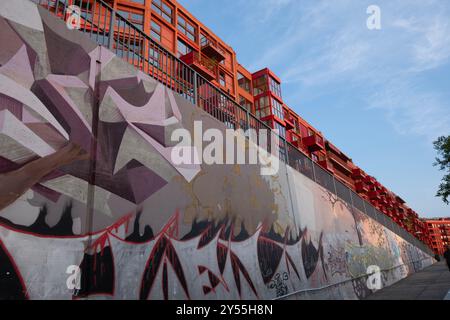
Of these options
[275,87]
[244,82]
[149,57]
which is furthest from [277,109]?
[149,57]

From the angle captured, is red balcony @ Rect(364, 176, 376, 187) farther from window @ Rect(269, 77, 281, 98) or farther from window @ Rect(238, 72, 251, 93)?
window @ Rect(238, 72, 251, 93)

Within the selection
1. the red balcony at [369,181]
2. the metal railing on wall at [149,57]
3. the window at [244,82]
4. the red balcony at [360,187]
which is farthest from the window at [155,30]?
the red balcony at [369,181]

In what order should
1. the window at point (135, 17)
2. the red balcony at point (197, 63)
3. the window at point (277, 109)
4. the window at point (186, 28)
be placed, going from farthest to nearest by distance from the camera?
the window at point (277, 109) < the window at point (186, 28) < the red balcony at point (197, 63) < the window at point (135, 17)

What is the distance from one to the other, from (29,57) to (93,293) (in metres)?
3.38

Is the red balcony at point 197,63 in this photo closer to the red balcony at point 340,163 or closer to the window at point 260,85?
the window at point 260,85

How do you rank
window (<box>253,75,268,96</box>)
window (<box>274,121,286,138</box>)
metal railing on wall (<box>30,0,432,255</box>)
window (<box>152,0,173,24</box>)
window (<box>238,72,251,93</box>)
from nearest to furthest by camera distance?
1. metal railing on wall (<box>30,0,432,255</box>)
2. window (<box>152,0,173,24</box>)
3. window (<box>274,121,286,138</box>)
4. window (<box>238,72,251,93</box>)
5. window (<box>253,75,268,96</box>)

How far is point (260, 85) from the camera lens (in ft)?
126

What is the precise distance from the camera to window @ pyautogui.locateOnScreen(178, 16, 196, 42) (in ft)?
96.0

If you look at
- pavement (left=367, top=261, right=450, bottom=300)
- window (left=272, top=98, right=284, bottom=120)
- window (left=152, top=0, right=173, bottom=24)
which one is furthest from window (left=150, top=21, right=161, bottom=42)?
pavement (left=367, top=261, right=450, bottom=300)

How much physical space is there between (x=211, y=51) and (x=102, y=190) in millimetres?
28193

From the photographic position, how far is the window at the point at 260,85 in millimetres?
38022

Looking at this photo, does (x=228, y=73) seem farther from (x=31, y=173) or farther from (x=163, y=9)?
(x=31, y=173)

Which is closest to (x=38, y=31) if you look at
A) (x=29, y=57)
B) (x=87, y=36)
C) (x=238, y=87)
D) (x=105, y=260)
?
(x=29, y=57)

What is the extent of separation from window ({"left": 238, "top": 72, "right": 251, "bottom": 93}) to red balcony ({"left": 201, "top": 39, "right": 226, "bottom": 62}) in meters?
6.49
